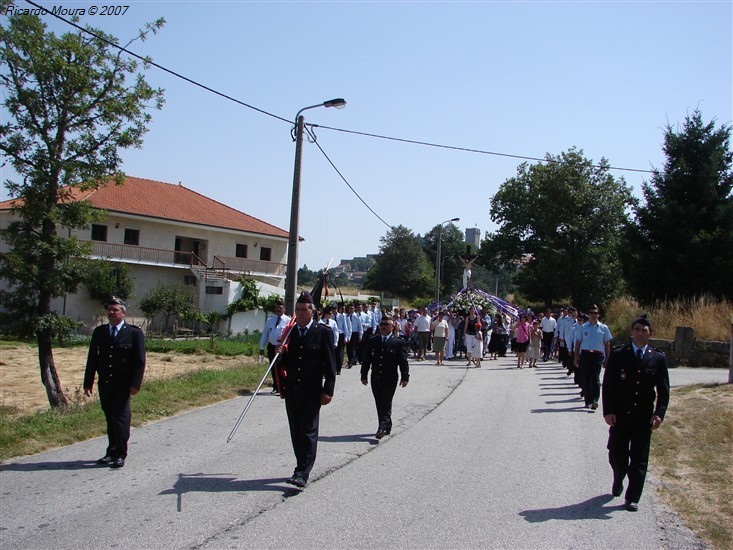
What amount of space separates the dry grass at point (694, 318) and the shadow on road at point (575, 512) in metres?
17.2

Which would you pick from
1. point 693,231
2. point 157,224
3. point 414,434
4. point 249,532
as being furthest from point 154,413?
point 157,224

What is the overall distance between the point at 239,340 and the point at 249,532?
28.9 meters

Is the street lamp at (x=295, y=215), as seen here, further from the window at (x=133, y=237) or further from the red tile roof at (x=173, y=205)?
the window at (x=133, y=237)

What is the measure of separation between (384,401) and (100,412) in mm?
4227

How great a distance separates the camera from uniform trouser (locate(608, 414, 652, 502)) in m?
6.30

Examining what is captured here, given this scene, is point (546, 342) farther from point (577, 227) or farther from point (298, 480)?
point (577, 227)

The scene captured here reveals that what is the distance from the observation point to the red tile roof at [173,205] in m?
41.5

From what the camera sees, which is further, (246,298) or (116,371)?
(246,298)

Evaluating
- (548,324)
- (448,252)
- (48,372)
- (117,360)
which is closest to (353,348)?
(548,324)

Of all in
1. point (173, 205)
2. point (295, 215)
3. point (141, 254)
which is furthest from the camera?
point (173, 205)

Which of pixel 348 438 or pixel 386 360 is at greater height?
pixel 386 360

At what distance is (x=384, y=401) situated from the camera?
952 centimetres

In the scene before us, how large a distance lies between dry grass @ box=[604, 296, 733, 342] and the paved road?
13.6 metres

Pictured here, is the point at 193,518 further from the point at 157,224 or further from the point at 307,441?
the point at 157,224
